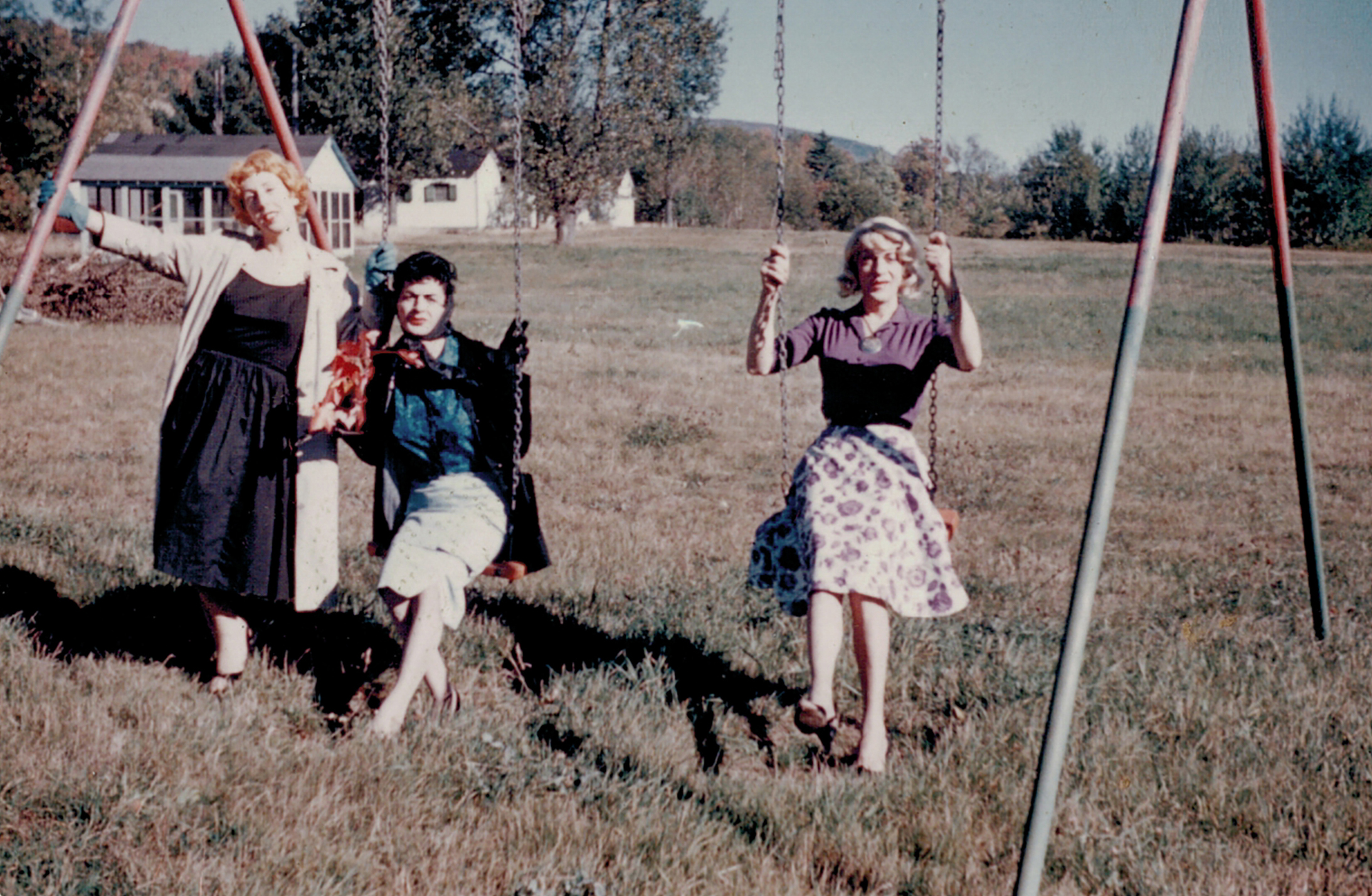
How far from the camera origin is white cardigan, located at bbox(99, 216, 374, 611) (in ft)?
12.3

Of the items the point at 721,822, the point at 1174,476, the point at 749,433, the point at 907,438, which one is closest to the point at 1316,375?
the point at 1174,476

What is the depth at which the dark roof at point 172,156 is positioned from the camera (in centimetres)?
3494

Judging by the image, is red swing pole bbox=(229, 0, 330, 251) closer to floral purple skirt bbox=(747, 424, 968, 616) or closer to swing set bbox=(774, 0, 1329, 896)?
swing set bbox=(774, 0, 1329, 896)

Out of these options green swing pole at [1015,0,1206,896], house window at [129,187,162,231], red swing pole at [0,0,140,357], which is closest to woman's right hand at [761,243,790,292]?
green swing pole at [1015,0,1206,896]

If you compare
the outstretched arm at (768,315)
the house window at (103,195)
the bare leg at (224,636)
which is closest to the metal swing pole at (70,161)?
the bare leg at (224,636)

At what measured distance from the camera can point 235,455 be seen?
3.73m

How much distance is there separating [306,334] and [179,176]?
114ft

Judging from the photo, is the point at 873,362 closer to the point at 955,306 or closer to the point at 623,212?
the point at 955,306

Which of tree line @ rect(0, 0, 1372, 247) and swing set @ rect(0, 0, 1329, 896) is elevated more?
tree line @ rect(0, 0, 1372, 247)

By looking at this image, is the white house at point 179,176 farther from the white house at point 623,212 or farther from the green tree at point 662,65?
the white house at point 623,212

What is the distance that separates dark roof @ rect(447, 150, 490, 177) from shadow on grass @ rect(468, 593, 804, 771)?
56865 millimetres

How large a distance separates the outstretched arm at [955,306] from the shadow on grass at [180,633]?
220cm

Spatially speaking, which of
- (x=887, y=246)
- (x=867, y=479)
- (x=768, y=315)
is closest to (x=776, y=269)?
(x=768, y=315)

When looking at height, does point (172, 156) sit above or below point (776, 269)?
above
